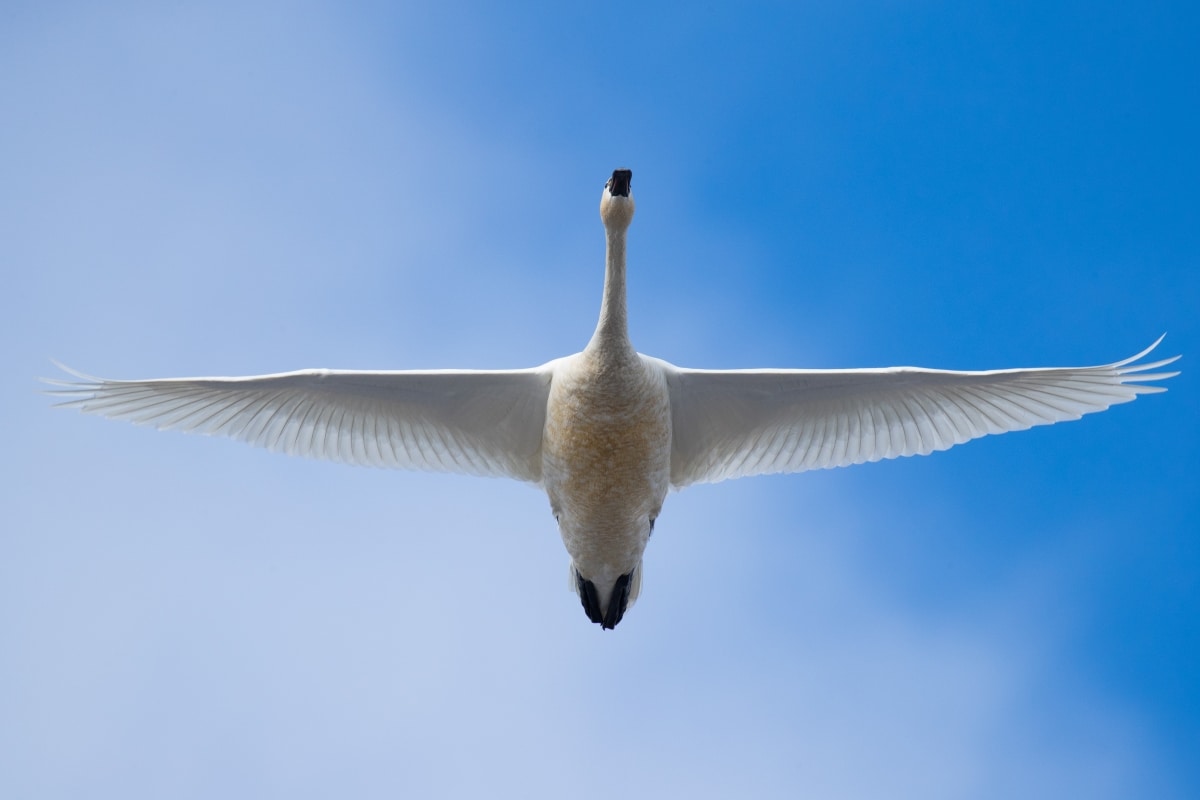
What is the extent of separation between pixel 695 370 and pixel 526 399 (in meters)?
1.74

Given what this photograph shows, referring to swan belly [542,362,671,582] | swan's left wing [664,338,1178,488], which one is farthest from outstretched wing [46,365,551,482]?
swan's left wing [664,338,1178,488]

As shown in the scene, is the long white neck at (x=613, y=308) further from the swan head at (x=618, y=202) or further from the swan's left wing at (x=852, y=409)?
the swan's left wing at (x=852, y=409)

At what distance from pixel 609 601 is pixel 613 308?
136 inches

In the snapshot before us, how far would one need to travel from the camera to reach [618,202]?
12.2m

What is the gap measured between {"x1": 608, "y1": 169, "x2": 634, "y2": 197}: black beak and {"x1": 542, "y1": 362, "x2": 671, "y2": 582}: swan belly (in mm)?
1639

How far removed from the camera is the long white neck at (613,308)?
39.1 feet

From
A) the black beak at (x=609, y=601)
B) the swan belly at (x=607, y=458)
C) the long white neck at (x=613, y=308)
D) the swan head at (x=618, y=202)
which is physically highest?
the swan head at (x=618, y=202)

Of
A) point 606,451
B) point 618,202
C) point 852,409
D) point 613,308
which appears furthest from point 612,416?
point 852,409

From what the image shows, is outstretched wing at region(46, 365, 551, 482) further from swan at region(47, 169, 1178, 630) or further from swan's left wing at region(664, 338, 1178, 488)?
swan's left wing at region(664, 338, 1178, 488)

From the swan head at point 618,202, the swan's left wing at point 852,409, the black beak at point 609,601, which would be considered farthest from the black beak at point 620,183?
the black beak at point 609,601

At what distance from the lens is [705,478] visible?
13.9 metres

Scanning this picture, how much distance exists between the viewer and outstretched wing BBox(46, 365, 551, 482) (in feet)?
42.4

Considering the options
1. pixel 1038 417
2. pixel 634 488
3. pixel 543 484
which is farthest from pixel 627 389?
pixel 1038 417

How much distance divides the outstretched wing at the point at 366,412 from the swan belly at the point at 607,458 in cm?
60
